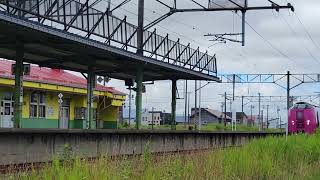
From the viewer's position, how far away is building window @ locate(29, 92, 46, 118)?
43266mm

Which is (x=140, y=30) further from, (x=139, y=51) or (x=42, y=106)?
(x=42, y=106)

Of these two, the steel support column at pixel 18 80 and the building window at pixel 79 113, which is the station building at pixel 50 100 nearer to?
the building window at pixel 79 113

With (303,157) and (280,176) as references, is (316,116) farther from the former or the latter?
(280,176)

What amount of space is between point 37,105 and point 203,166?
3600 cm

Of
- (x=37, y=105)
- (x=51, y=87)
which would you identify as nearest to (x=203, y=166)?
(x=51, y=87)

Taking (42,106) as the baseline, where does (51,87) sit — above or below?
above

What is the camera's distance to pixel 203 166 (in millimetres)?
9844

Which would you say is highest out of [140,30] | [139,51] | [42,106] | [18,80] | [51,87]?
[140,30]

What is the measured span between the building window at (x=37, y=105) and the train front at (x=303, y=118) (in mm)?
20463

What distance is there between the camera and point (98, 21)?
25656 mm

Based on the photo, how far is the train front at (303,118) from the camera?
143ft

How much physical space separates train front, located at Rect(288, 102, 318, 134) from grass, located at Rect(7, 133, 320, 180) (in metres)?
26.3

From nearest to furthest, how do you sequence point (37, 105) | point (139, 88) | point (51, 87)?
point (139, 88), point (51, 87), point (37, 105)

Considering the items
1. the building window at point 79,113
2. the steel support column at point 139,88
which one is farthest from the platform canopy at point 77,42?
the building window at point 79,113
